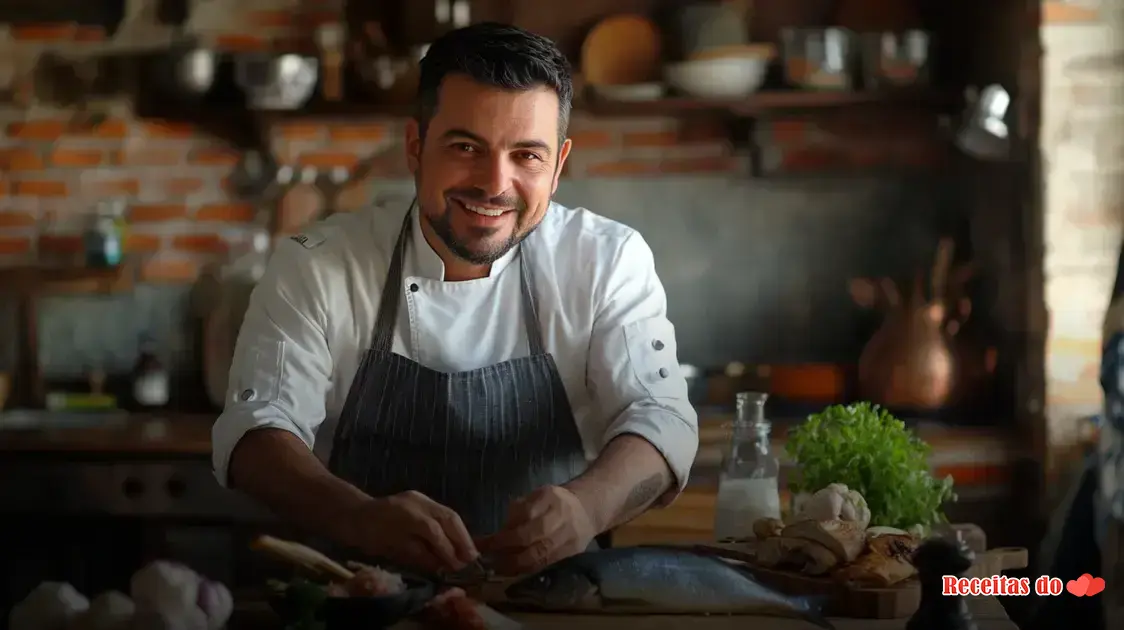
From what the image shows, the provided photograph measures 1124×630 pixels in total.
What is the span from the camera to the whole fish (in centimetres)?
119

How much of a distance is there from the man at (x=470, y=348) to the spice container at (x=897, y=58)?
1016 millimetres

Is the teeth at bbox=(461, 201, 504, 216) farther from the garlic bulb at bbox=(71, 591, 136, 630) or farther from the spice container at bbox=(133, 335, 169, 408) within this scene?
the spice container at bbox=(133, 335, 169, 408)

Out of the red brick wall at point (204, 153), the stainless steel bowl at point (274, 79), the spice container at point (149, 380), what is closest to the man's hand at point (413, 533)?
the spice container at point (149, 380)

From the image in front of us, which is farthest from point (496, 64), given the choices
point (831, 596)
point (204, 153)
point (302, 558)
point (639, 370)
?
point (204, 153)

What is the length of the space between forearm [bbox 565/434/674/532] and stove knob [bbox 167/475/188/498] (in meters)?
0.84

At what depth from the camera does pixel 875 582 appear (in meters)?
1.19

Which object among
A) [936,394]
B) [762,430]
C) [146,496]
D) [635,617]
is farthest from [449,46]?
[936,394]

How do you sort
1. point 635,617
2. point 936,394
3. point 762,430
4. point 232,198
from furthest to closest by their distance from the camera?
point 232,198 < point 936,394 < point 762,430 < point 635,617

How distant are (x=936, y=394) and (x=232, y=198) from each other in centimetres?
150

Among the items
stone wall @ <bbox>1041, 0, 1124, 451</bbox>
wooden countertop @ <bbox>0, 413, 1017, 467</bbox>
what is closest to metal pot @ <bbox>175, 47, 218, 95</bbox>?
wooden countertop @ <bbox>0, 413, 1017, 467</bbox>

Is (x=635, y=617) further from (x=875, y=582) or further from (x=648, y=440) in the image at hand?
(x=648, y=440)

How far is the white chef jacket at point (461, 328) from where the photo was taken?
1.58 metres

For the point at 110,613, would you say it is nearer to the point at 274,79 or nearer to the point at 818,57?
the point at 274,79

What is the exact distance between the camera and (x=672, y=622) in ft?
3.86
